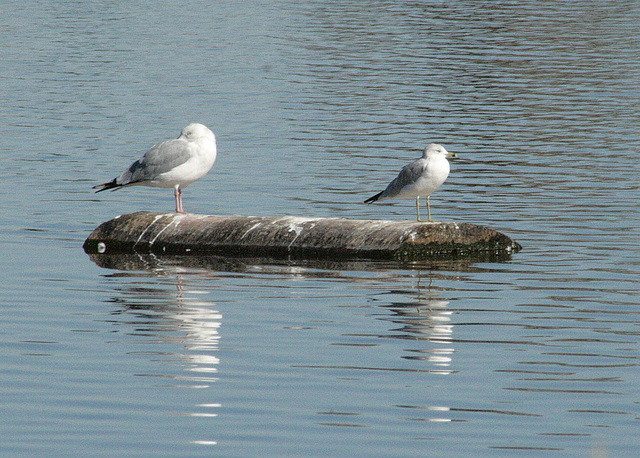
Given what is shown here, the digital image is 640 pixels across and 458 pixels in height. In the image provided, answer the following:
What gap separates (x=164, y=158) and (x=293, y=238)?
192 cm

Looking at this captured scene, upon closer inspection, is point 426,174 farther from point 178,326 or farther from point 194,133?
point 178,326

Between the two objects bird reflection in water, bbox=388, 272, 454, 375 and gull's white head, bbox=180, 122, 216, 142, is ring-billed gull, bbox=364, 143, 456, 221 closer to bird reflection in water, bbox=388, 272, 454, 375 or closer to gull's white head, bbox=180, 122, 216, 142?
gull's white head, bbox=180, 122, 216, 142

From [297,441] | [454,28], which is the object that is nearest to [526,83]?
[454,28]

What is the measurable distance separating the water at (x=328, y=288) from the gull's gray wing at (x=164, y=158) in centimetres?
121

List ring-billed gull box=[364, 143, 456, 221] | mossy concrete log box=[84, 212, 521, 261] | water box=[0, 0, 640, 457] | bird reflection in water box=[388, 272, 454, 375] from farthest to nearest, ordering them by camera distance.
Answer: ring-billed gull box=[364, 143, 456, 221] < mossy concrete log box=[84, 212, 521, 261] < bird reflection in water box=[388, 272, 454, 375] < water box=[0, 0, 640, 457]

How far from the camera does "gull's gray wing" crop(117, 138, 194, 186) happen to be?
16.0m

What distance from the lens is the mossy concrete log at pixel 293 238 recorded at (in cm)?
1514

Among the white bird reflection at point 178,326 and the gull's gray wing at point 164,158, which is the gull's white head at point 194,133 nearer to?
the gull's gray wing at point 164,158

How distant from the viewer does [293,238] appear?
15.4 meters

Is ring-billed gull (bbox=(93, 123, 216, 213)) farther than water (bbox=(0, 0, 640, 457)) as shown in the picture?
Yes

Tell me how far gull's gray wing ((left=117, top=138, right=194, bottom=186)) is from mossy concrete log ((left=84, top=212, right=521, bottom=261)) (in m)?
0.52

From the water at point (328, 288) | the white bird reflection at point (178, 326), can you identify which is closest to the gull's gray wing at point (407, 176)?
the water at point (328, 288)

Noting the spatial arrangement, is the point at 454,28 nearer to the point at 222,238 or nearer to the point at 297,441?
the point at 222,238

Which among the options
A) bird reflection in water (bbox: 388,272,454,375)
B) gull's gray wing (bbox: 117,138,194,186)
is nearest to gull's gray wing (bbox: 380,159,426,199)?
gull's gray wing (bbox: 117,138,194,186)
